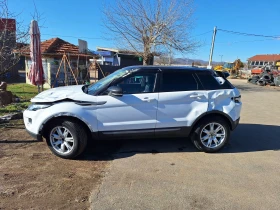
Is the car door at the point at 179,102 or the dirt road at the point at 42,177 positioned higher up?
the car door at the point at 179,102

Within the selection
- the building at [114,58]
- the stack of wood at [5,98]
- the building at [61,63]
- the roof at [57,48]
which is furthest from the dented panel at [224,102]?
the building at [114,58]

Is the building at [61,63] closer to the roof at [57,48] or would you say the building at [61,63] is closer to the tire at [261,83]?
the roof at [57,48]

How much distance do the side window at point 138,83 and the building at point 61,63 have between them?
962 cm

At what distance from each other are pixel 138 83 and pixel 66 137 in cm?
164

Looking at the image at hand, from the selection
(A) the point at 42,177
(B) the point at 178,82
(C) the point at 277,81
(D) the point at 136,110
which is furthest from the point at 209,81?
(C) the point at 277,81

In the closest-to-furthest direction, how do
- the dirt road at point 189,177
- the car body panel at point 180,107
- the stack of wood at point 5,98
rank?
the dirt road at point 189,177 → the car body panel at point 180,107 → the stack of wood at point 5,98

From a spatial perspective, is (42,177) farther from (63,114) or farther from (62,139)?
(63,114)

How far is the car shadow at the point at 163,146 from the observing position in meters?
4.44

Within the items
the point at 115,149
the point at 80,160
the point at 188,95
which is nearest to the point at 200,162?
the point at 188,95

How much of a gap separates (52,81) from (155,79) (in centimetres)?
1157

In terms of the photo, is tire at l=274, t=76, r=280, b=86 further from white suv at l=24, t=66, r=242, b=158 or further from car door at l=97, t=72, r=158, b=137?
car door at l=97, t=72, r=158, b=137

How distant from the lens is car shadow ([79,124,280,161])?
4441mm

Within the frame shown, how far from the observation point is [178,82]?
4.47 m

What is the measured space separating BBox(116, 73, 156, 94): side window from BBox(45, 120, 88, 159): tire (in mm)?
1075
